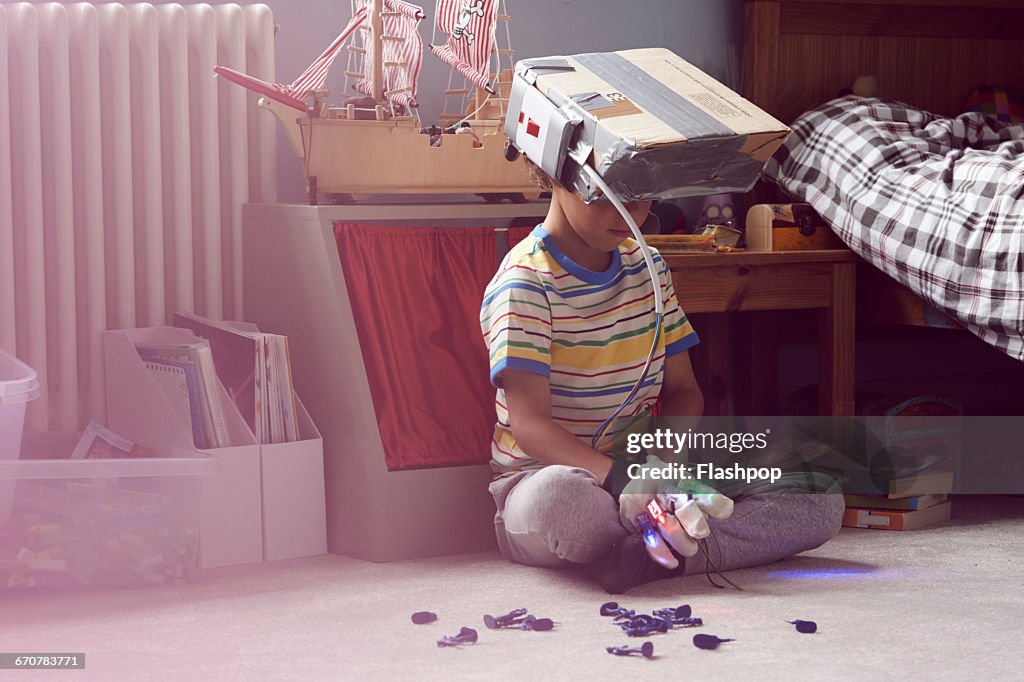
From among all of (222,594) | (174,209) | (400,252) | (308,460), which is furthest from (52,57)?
(222,594)

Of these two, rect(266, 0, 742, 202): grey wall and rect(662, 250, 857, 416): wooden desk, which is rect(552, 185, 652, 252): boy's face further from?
rect(266, 0, 742, 202): grey wall

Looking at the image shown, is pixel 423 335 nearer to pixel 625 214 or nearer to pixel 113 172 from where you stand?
pixel 625 214

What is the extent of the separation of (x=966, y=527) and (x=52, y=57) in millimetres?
1627

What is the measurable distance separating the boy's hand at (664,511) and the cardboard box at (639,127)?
38 centimetres

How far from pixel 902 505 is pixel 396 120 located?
1.02 meters

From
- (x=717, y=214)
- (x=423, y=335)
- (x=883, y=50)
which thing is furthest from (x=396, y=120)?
(x=883, y=50)

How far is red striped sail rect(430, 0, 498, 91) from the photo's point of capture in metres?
2.04

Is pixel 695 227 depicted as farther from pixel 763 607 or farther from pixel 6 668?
pixel 6 668

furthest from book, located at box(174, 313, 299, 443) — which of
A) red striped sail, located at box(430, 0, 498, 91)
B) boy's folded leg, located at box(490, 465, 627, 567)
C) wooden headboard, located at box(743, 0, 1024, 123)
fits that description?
wooden headboard, located at box(743, 0, 1024, 123)

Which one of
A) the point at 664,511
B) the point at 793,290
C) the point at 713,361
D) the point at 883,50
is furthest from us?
the point at 883,50

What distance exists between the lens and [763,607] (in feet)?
5.20

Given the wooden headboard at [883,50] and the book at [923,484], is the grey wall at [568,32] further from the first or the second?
the book at [923,484]

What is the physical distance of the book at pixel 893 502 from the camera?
2104 mm

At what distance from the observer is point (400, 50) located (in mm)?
2018
